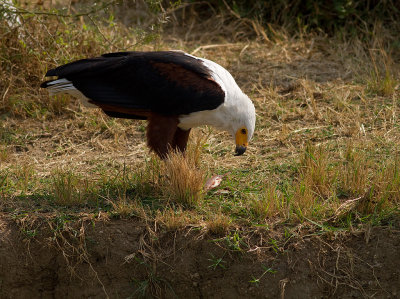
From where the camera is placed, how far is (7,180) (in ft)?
17.4

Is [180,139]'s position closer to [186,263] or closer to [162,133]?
[162,133]

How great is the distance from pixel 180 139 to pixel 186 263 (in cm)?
123

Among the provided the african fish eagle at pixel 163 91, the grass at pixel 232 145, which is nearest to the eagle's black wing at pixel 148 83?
the african fish eagle at pixel 163 91

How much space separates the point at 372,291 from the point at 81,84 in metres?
2.77

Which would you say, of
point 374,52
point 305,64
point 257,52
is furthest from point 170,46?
point 374,52

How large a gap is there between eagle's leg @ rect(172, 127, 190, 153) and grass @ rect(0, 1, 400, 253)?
12cm

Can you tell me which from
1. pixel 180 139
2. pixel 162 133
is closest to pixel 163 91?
pixel 162 133

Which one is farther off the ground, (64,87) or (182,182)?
(64,87)

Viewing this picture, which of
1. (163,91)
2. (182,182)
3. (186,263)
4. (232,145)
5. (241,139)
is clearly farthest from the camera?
(232,145)

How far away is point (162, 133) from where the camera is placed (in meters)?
4.94

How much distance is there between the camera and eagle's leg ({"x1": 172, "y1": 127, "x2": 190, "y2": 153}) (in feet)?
17.3

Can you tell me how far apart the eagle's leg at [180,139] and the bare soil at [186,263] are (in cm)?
96

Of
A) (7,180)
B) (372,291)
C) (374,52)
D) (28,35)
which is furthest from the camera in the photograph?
(374,52)

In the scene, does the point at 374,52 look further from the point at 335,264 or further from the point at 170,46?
the point at 335,264
